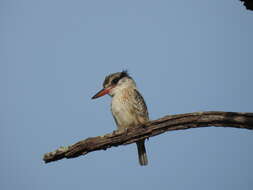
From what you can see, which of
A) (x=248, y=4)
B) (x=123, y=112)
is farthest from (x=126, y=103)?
(x=248, y=4)

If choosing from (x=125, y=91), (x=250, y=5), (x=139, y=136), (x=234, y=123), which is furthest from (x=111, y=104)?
(x=250, y=5)

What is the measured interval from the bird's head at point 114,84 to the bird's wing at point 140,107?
15.9 inches

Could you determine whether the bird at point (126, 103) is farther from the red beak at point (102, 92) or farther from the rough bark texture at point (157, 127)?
the rough bark texture at point (157, 127)

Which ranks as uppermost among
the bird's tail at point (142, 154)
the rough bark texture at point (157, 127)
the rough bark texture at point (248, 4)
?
the rough bark texture at point (248, 4)

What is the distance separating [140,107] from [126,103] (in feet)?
1.02

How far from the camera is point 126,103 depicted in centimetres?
830

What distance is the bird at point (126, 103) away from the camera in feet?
27.0

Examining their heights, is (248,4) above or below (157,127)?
above

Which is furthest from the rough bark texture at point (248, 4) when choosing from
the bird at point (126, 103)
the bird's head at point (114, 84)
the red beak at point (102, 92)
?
the red beak at point (102, 92)

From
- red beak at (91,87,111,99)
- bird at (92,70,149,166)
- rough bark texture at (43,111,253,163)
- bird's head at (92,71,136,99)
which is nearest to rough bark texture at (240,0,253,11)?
rough bark texture at (43,111,253,163)

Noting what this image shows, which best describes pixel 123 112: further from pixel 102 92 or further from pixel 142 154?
pixel 142 154

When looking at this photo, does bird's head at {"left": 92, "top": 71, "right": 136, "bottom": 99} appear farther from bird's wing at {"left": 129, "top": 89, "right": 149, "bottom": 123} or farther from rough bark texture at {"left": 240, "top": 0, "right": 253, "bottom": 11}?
rough bark texture at {"left": 240, "top": 0, "right": 253, "bottom": 11}

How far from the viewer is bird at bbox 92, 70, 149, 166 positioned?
8219mm

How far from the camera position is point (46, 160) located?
5645 mm
